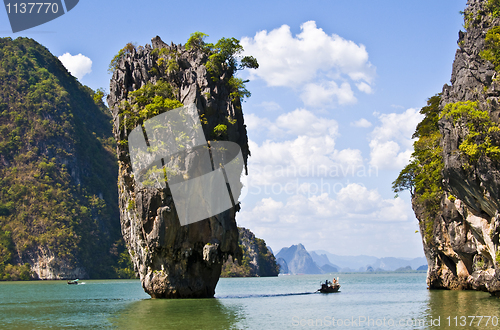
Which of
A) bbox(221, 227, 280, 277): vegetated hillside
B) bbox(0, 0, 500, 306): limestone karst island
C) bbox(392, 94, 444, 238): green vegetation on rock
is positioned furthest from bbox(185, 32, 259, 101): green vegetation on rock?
bbox(221, 227, 280, 277): vegetated hillside

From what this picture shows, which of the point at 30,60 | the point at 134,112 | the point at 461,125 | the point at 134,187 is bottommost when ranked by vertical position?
the point at 134,187

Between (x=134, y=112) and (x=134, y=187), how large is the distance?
257 inches

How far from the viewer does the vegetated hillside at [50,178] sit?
379ft

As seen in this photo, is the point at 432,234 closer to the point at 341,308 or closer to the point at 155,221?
the point at 341,308

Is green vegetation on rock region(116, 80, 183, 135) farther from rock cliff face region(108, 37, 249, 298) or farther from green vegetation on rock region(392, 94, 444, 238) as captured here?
green vegetation on rock region(392, 94, 444, 238)

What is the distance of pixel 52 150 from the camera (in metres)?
136

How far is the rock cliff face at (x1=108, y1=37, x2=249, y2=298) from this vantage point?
35.8m

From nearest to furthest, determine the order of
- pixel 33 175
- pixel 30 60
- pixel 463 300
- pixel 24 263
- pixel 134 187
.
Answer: pixel 463 300 < pixel 134 187 < pixel 24 263 < pixel 33 175 < pixel 30 60

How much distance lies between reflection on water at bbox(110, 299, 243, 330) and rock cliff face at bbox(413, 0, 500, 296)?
16.4 meters

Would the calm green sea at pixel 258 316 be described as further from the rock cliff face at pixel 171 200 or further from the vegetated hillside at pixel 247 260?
the vegetated hillside at pixel 247 260

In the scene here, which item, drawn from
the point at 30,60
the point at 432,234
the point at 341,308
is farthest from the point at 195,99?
the point at 30,60

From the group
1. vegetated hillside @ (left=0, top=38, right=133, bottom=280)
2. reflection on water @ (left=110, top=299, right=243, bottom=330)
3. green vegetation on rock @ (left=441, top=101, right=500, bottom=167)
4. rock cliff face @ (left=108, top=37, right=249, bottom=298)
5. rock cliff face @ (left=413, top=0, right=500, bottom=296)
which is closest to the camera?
reflection on water @ (left=110, top=299, right=243, bottom=330)

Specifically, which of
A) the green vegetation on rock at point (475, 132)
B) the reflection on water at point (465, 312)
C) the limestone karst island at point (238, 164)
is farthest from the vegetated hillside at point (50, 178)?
the green vegetation on rock at point (475, 132)

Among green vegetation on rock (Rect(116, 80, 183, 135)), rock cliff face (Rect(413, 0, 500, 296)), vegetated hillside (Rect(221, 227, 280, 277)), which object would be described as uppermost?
green vegetation on rock (Rect(116, 80, 183, 135))
